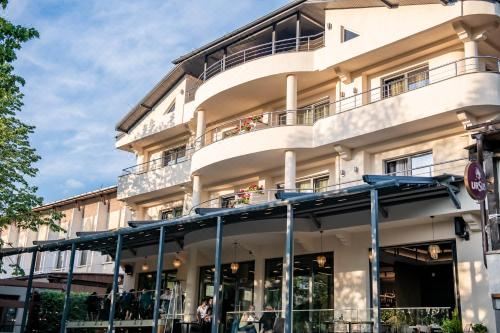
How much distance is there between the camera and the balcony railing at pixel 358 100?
56.3 ft

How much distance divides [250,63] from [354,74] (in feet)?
12.5

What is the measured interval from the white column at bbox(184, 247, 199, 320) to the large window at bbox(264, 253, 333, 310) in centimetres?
357

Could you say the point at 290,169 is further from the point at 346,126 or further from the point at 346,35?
the point at 346,35

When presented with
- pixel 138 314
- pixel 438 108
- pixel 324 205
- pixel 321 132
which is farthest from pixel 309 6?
pixel 138 314

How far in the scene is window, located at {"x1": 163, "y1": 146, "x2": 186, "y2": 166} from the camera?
88.5 ft

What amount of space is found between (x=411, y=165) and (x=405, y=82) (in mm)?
2744

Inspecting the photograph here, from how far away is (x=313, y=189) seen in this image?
20484 mm

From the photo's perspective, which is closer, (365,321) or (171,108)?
(365,321)

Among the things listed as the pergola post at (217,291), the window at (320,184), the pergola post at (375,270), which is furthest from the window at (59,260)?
the pergola post at (375,270)

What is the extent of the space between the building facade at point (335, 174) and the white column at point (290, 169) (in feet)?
0.15

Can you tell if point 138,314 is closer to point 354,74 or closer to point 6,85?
point 6,85

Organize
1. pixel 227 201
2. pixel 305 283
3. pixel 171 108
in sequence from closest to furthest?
1. pixel 305 283
2. pixel 227 201
3. pixel 171 108

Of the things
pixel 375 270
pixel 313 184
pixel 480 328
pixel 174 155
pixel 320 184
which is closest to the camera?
pixel 375 270

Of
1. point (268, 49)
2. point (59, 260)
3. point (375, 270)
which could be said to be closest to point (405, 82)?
point (268, 49)
